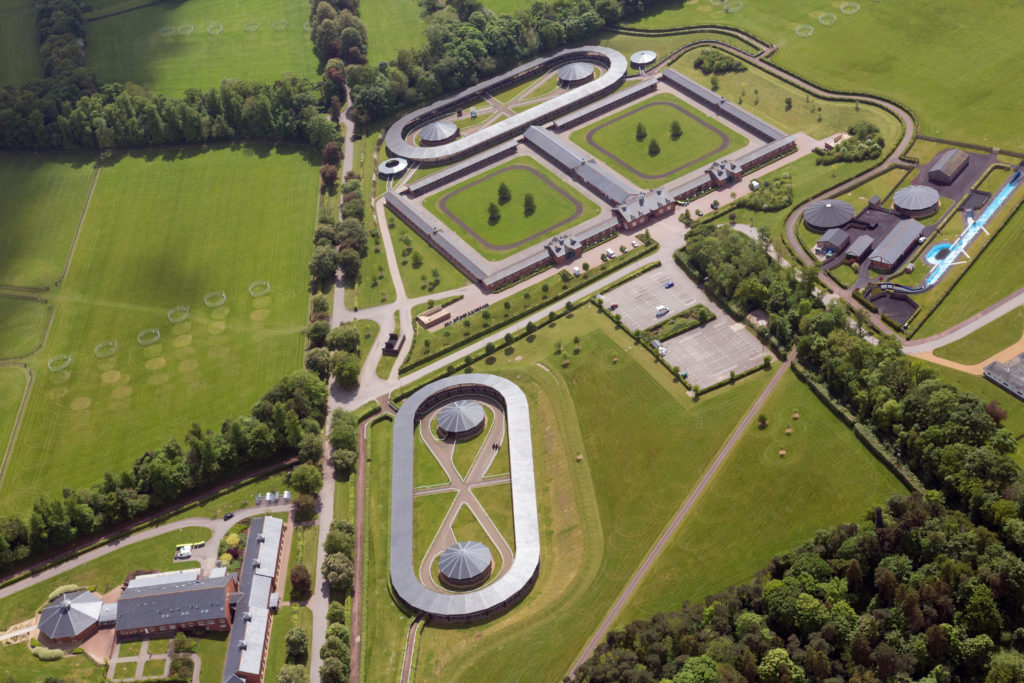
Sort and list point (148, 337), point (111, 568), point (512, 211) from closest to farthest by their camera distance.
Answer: point (111, 568)
point (148, 337)
point (512, 211)

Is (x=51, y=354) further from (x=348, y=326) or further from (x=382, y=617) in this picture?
(x=382, y=617)

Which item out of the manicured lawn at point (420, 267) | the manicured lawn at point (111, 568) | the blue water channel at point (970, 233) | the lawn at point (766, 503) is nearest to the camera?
the lawn at point (766, 503)

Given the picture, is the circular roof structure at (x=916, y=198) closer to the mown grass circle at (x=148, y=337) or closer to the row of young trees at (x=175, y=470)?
the row of young trees at (x=175, y=470)

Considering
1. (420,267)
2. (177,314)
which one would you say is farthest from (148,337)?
(420,267)

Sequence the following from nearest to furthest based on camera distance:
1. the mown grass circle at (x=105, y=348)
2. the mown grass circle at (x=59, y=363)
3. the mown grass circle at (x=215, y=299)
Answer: the mown grass circle at (x=59, y=363)
the mown grass circle at (x=105, y=348)
the mown grass circle at (x=215, y=299)

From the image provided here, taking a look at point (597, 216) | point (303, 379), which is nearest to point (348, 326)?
point (303, 379)

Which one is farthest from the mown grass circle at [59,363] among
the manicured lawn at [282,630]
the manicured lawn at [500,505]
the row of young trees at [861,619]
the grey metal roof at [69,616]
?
the row of young trees at [861,619]

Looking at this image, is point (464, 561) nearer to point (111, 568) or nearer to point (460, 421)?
point (460, 421)
